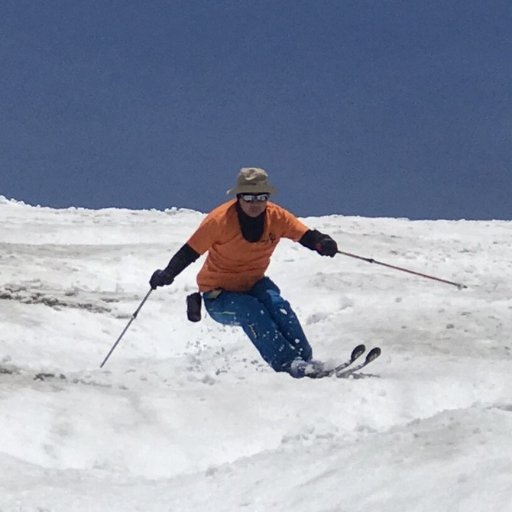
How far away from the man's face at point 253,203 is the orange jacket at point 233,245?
15 cm

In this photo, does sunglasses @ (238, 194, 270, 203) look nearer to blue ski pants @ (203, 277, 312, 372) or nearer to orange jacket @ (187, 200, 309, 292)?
orange jacket @ (187, 200, 309, 292)

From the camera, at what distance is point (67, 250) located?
52.5 ft

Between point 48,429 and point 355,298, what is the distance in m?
6.52

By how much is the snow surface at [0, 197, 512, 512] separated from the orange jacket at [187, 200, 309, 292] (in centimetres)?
83

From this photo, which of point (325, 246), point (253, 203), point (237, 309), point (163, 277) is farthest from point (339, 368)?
point (163, 277)

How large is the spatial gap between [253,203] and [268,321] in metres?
1.04

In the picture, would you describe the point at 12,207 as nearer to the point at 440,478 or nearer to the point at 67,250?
the point at 67,250

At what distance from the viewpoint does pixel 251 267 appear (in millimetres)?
8828

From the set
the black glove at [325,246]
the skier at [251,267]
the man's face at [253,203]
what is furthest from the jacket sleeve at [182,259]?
the black glove at [325,246]

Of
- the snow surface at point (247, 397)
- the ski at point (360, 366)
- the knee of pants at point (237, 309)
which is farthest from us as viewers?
the knee of pants at point (237, 309)

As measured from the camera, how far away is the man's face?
8.34m

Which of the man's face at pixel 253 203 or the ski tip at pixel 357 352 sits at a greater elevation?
the man's face at pixel 253 203

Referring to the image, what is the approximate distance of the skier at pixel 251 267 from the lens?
837cm

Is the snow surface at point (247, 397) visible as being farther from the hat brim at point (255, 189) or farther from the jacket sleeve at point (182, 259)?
the hat brim at point (255, 189)
